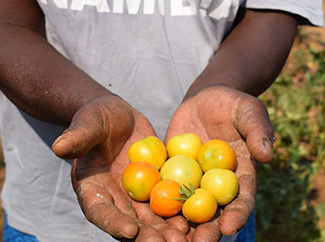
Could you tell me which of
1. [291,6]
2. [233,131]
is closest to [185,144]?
[233,131]

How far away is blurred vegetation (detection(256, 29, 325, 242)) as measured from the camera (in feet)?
12.5

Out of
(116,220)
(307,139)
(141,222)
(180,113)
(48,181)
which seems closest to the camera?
(116,220)

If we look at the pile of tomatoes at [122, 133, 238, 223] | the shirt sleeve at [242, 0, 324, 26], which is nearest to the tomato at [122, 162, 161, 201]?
the pile of tomatoes at [122, 133, 238, 223]

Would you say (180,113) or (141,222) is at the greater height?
(180,113)

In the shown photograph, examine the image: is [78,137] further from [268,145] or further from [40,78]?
[268,145]

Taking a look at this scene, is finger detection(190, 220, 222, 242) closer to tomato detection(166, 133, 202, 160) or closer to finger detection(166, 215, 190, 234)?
finger detection(166, 215, 190, 234)

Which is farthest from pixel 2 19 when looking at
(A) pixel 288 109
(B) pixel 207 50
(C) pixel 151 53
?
(A) pixel 288 109

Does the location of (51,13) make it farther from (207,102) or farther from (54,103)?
(207,102)

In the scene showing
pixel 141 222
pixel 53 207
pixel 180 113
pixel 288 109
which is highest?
pixel 180 113

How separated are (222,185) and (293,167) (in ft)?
8.96

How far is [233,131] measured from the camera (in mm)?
1985

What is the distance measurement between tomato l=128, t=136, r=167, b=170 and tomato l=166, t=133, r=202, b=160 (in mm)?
75

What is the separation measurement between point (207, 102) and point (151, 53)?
408mm

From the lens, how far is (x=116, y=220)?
5.20 ft
